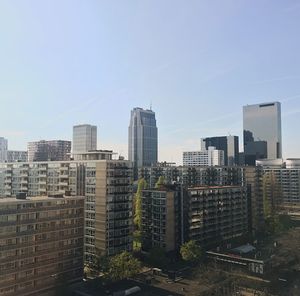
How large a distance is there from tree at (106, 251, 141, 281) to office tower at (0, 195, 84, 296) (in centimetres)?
495

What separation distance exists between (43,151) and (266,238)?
5359 inches

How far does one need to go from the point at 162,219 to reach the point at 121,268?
20.2 m

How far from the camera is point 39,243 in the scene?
53188 millimetres

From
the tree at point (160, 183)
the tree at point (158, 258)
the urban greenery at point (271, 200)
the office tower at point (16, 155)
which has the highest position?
the office tower at point (16, 155)

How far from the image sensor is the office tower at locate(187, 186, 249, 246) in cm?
8312

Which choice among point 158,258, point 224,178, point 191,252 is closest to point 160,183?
point 191,252

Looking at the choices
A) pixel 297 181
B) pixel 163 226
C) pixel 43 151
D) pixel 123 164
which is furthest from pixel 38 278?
pixel 43 151

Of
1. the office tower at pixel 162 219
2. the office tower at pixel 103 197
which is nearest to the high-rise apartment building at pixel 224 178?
the office tower at pixel 162 219

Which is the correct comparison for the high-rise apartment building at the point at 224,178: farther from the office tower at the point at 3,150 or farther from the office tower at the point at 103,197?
the office tower at the point at 3,150

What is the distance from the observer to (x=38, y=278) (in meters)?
52.4

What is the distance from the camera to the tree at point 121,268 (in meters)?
59.6

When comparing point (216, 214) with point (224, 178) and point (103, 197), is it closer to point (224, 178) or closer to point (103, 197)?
point (224, 178)

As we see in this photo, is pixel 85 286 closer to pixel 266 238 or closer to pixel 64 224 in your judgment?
pixel 64 224

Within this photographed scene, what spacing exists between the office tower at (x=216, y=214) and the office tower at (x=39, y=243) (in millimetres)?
31116
